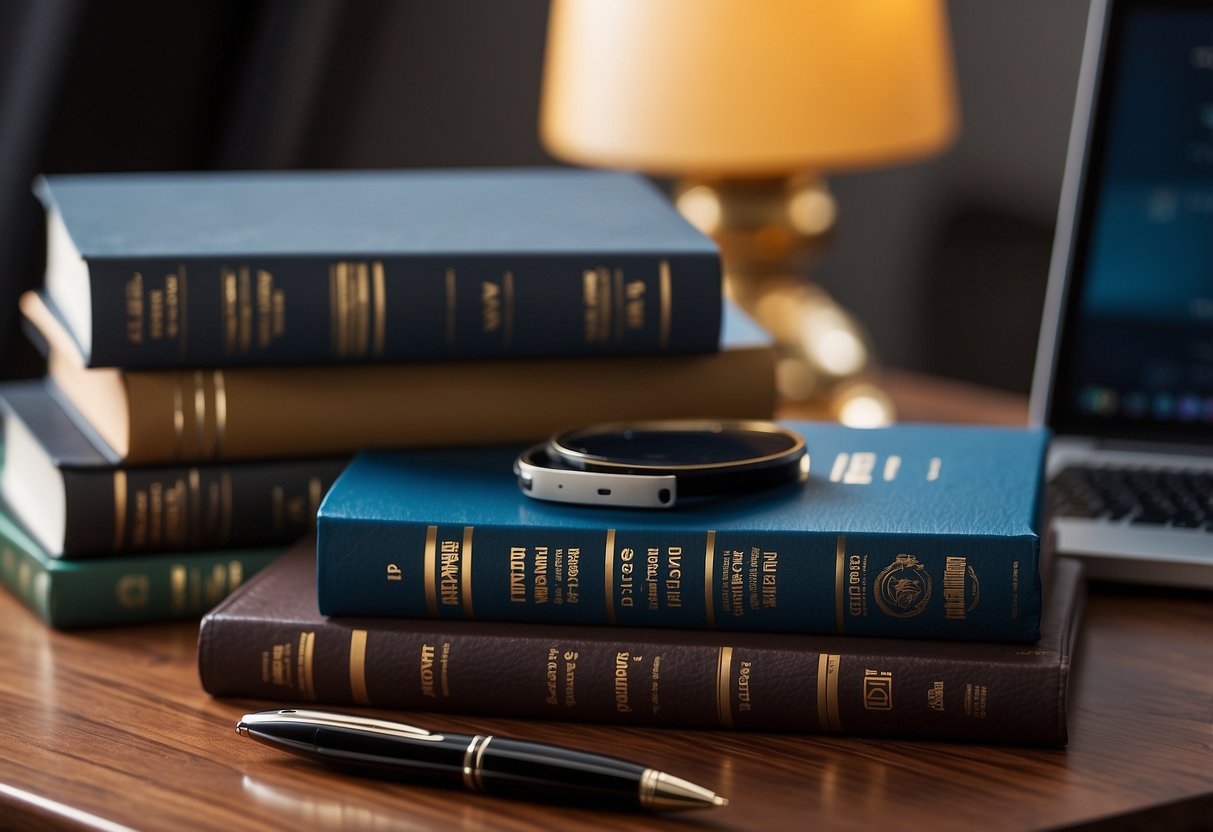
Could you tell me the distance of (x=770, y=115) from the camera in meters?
0.99

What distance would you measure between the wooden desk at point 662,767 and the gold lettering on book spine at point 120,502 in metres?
0.06

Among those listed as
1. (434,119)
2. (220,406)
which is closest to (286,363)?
(220,406)

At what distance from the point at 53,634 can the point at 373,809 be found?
10.1 inches

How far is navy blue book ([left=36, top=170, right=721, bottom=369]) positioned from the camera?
2.05ft

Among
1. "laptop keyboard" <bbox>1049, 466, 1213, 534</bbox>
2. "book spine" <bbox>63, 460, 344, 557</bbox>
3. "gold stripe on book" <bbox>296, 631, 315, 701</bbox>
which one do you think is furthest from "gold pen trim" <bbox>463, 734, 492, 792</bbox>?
"laptop keyboard" <bbox>1049, 466, 1213, 534</bbox>

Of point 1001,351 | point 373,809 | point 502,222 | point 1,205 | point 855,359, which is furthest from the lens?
point 1001,351

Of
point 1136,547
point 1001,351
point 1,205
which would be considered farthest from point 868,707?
point 1001,351

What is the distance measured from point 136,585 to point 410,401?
0.15m

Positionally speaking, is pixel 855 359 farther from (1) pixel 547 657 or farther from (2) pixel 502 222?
(1) pixel 547 657

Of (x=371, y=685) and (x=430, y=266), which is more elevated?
(x=430, y=266)

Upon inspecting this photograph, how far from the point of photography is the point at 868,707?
527 millimetres

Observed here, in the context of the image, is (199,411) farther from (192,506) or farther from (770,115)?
(770,115)

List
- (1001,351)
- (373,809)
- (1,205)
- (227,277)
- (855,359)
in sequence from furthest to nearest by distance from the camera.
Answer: (1001,351) → (1,205) → (855,359) → (227,277) → (373,809)

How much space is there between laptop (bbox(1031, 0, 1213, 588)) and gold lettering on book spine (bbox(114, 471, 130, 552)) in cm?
51
